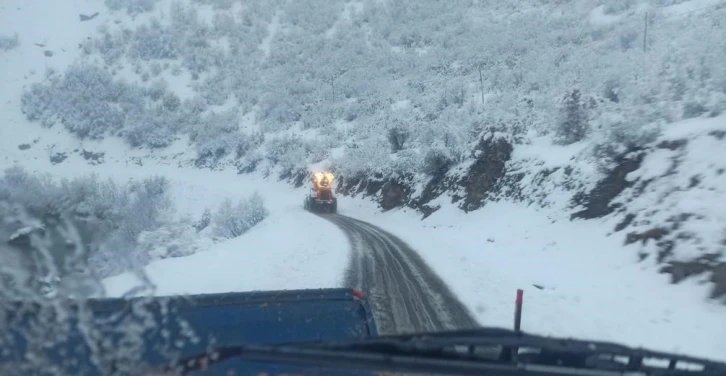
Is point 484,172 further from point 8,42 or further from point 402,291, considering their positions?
point 8,42

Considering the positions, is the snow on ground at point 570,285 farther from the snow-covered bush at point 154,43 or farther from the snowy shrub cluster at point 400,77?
the snow-covered bush at point 154,43

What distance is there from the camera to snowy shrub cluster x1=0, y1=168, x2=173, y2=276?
5212 mm

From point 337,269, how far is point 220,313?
30.0 feet

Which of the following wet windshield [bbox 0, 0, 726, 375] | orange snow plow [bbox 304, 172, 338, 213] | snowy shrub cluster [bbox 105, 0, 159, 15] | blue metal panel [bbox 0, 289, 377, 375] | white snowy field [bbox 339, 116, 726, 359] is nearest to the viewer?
blue metal panel [bbox 0, 289, 377, 375]

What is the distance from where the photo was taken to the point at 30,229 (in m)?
4.26

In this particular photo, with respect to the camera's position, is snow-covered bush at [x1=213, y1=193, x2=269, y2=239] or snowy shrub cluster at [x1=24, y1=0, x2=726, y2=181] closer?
snowy shrub cluster at [x1=24, y1=0, x2=726, y2=181]

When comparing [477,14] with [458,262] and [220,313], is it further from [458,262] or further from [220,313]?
[220,313]

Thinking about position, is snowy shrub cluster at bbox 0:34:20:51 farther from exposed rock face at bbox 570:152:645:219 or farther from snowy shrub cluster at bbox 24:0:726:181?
exposed rock face at bbox 570:152:645:219

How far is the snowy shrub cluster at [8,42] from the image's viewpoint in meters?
39.7

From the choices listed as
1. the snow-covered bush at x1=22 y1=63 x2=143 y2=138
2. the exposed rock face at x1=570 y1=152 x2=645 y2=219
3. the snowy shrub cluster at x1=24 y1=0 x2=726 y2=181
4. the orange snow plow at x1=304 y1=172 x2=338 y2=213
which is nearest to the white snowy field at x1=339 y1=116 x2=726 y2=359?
the exposed rock face at x1=570 y1=152 x2=645 y2=219

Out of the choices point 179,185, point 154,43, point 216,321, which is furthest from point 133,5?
point 216,321

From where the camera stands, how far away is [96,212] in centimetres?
1298

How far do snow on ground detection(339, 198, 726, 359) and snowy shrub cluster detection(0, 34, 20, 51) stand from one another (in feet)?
121

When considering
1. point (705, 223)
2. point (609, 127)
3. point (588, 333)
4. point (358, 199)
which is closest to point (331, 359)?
point (588, 333)
